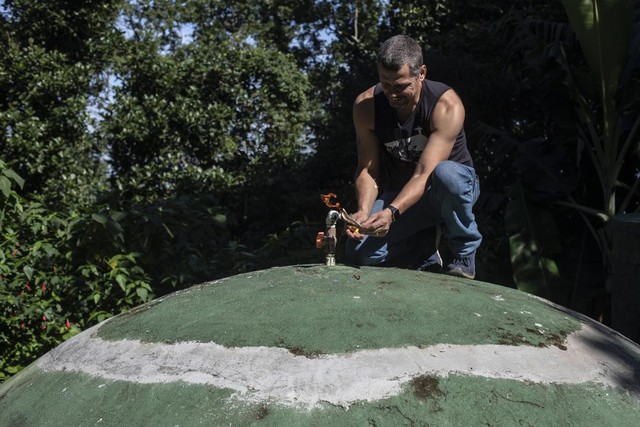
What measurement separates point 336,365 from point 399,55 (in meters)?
1.69

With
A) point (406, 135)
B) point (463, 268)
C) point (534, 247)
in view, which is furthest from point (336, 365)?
point (534, 247)

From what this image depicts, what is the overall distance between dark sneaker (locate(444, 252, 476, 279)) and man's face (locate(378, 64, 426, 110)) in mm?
761

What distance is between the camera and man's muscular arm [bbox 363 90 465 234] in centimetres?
346

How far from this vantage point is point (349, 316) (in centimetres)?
240

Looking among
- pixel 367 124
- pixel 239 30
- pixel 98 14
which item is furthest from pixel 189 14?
pixel 367 124

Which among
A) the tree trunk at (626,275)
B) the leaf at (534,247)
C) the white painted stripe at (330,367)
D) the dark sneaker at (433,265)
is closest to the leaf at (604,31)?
the leaf at (534,247)

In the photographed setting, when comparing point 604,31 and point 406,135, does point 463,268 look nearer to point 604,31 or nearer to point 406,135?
point 406,135

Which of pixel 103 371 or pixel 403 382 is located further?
pixel 103 371

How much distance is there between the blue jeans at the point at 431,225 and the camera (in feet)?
11.4

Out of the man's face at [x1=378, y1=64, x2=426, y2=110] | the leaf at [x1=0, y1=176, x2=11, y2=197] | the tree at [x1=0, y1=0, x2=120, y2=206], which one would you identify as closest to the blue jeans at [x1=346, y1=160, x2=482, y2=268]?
the man's face at [x1=378, y1=64, x2=426, y2=110]

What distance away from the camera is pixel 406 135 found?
3.75m

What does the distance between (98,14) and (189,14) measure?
369 centimetres

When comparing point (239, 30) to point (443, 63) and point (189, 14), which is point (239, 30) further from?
point (443, 63)

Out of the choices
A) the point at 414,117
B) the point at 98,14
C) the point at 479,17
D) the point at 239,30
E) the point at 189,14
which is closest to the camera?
the point at 414,117
